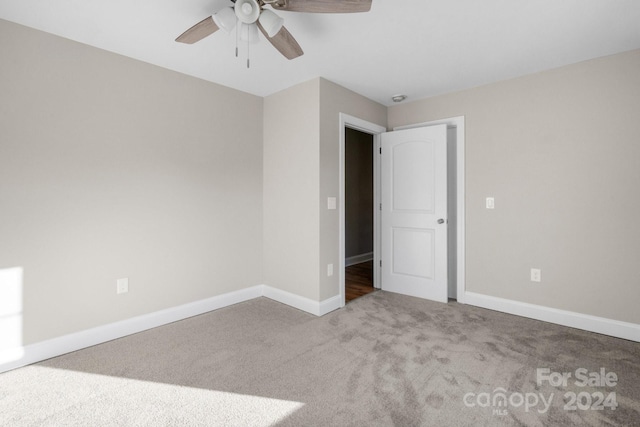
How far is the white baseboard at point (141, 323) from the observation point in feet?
7.25

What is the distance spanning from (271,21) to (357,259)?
4542 millimetres

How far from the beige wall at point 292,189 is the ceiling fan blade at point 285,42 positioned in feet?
3.35

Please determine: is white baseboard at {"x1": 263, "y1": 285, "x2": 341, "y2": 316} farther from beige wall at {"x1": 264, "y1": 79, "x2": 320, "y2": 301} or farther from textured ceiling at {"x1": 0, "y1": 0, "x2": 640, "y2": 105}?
textured ceiling at {"x1": 0, "y1": 0, "x2": 640, "y2": 105}

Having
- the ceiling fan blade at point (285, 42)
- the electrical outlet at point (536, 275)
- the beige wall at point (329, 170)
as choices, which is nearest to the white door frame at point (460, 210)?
the electrical outlet at point (536, 275)

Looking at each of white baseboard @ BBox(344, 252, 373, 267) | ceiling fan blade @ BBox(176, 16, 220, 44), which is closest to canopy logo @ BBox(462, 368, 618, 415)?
ceiling fan blade @ BBox(176, 16, 220, 44)

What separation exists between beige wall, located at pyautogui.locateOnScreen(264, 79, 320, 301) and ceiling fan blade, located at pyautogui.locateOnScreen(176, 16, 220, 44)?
137 centimetres

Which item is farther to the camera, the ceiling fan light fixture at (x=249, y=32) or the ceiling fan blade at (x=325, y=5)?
the ceiling fan light fixture at (x=249, y=32)

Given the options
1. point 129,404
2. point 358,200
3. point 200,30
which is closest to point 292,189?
point 200,30

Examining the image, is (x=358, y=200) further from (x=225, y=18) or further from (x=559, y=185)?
(x=225, y=18)

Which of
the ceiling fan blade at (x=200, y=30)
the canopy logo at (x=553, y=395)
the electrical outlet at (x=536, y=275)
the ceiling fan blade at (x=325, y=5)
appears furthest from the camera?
the electrical outlet at (x=536, y=275)

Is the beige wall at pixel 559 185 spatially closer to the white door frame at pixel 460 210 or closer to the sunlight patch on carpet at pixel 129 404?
the white door frame at pixel 460 210

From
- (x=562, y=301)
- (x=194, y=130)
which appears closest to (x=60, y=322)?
→ (x=194, y=130)

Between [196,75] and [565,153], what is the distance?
3636 mm

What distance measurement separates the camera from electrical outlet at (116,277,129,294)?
8.73 ft
